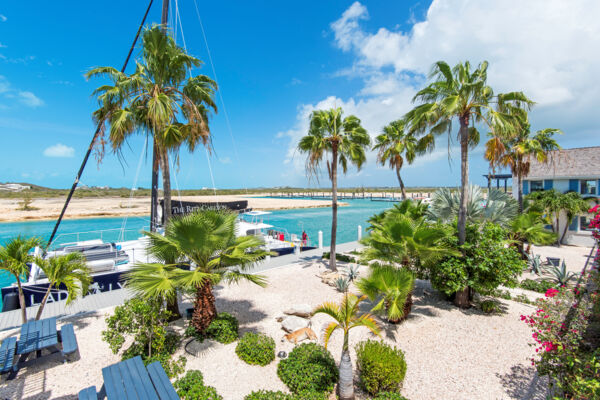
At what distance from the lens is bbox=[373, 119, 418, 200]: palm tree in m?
15.1

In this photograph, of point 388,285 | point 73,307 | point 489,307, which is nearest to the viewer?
point 388,285

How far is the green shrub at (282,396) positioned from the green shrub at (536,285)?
10.0 metres

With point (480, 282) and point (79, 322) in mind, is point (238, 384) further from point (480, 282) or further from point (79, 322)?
point (480, 282)

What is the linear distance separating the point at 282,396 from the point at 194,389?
151cm

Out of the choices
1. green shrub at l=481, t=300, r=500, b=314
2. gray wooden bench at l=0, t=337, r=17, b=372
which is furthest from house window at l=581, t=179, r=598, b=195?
gray wooden bench at l=0, t=337, r=17, b=372

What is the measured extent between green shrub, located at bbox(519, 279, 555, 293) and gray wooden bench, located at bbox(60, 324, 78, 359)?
46.0ft

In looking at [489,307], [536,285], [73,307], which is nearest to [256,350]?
[489,307]

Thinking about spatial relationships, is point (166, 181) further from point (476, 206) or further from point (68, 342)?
point (476, 206)

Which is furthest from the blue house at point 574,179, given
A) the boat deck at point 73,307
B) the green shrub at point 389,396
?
the boat deck at point 73,307

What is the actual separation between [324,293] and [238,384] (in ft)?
16.7

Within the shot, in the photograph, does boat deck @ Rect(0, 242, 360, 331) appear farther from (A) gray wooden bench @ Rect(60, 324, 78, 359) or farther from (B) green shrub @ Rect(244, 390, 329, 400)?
(B) green shrub @ Rect(244, 390, 329, 400)

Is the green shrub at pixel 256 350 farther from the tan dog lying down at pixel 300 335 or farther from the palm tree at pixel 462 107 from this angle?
the palm tree at pixel 462 107

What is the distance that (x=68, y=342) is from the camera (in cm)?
544

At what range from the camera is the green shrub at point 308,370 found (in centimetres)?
469
